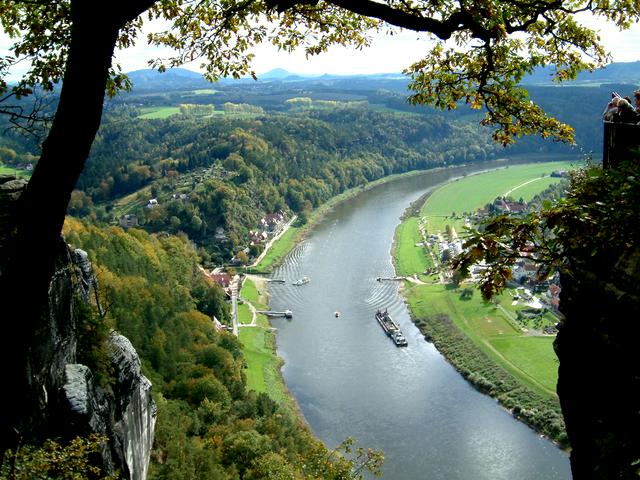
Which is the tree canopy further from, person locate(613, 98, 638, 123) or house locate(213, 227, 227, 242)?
house locate(213, 227, 227, 242)

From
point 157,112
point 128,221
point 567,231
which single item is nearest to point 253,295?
point 128,221

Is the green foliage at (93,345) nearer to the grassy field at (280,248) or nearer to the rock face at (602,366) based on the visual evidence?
the rock face at (602,366)

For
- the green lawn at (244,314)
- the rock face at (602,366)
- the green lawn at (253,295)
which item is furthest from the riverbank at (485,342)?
the rock face at (602,366)

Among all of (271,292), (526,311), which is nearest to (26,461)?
(526,311)

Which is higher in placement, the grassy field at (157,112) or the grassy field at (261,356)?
the grassy field at (157,112)

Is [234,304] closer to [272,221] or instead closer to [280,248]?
[280,248]
